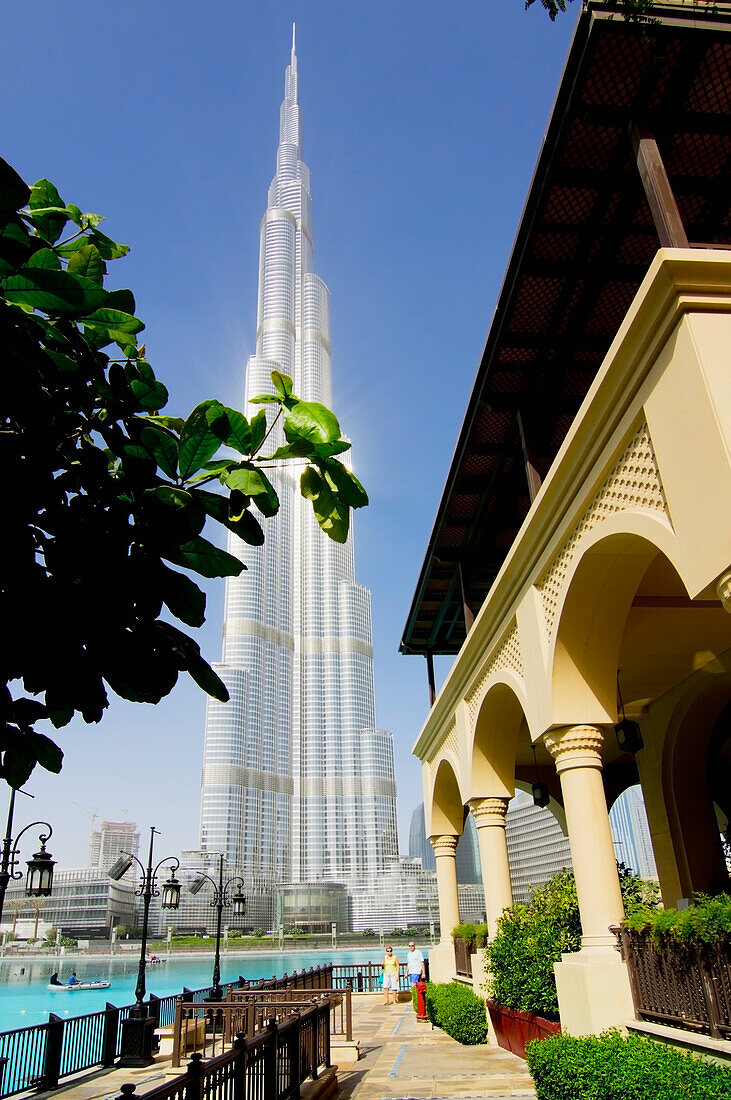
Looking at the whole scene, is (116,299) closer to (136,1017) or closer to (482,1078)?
(482,1078)

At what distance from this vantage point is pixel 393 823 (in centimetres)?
11469

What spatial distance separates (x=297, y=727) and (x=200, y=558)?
118 metres

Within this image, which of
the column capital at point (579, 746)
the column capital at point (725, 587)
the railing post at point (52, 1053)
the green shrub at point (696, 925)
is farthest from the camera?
the railing post at point (52, 1053)

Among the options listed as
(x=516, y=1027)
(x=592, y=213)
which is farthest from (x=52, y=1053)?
(x=592, y=213)

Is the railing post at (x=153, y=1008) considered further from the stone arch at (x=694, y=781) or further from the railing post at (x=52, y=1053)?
the stone arch at (x=694, y=781)

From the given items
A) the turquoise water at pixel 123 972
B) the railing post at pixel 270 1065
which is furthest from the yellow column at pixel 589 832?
the turquoise water at pixel 123 972

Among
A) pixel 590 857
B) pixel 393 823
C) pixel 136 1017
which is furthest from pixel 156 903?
pixel 590 857

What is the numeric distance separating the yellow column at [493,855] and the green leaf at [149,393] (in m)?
9.94

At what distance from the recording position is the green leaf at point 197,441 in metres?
1.69

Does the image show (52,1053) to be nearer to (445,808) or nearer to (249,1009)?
(249,1009)

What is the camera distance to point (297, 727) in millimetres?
115812

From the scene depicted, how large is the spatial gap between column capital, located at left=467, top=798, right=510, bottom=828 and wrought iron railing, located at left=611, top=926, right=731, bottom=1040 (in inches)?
181

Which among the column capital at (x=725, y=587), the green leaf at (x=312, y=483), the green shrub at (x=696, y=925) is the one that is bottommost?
the green shrub at (x=696, y=925)

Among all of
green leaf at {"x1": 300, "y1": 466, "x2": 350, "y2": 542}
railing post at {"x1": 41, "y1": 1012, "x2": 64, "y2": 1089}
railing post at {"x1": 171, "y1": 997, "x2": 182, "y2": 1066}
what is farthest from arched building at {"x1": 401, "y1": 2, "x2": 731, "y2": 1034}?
railing post at {"x1": 41, "y1": 1012, "x2": 64, "y2": 1089}
